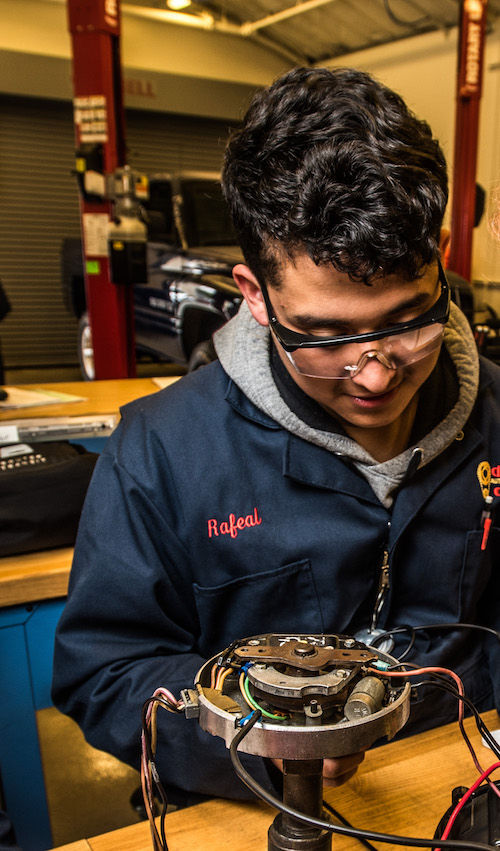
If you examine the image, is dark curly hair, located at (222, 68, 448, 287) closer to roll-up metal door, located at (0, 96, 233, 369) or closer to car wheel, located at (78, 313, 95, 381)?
car wheel, located at (78, 313, 95, 381)

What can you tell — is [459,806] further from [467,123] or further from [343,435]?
[467,123]

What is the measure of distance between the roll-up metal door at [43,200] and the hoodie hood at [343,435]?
306 inches

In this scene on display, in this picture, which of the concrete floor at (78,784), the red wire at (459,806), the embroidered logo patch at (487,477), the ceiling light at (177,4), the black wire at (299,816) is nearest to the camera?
the black wire at (299,816)

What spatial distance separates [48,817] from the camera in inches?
66.3

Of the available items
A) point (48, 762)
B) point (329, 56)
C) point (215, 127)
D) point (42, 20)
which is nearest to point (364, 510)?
point (48, 762)

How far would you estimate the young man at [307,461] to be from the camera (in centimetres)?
96

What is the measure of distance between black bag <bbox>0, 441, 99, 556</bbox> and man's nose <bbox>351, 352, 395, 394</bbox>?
1.01 m

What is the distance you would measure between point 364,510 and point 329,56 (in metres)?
11.2

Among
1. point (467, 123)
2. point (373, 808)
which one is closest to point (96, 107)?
point (467, 123)

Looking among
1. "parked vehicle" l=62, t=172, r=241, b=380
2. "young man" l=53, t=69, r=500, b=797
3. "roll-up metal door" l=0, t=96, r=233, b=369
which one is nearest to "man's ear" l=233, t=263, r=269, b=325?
"young man" l=53, t=69, r=500, b=797

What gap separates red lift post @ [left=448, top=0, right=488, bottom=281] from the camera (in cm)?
642

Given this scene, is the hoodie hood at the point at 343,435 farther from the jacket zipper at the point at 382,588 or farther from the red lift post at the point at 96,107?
the red lift post at the point at 96,107

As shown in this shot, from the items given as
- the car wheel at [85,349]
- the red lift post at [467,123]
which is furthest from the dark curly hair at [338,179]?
the red lift post at [467,123]

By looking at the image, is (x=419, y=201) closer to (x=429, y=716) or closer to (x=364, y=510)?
(x=364, y=510)
